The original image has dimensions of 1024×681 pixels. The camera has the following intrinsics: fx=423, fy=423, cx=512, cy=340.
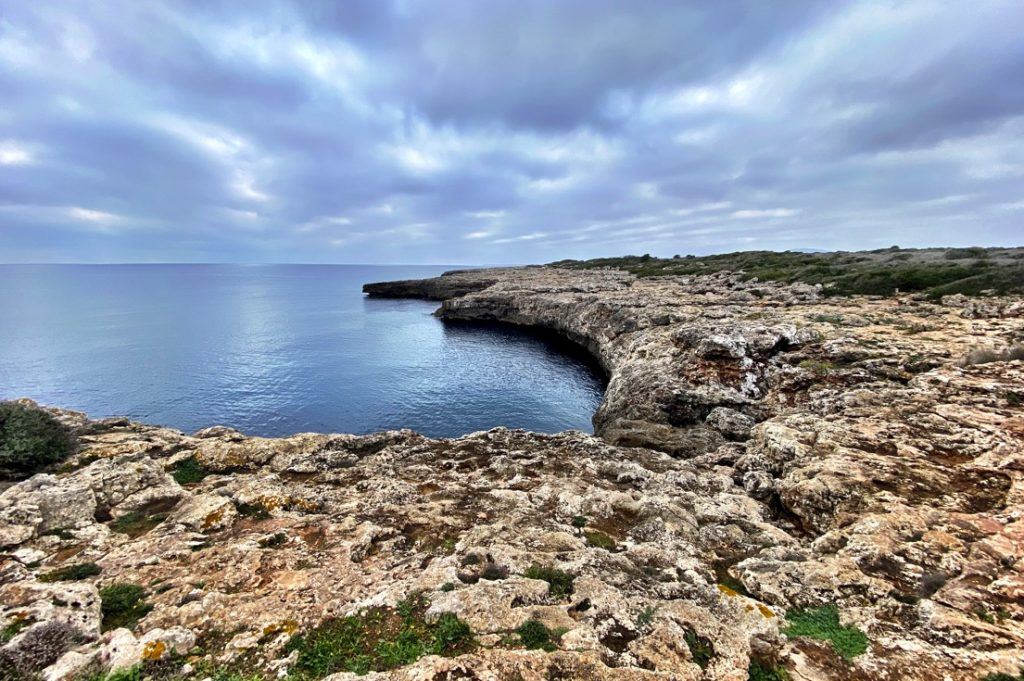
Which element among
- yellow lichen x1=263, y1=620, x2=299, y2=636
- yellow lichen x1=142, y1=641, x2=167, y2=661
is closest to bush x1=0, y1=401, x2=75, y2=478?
yellow lichen x1=142, y1=641, x2=167, y2=661

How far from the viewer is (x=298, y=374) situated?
54.4 metres

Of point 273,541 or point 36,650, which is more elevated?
point 36,650

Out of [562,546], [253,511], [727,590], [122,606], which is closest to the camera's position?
[122,606]

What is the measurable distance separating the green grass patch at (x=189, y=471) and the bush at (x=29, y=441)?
13.5 ft

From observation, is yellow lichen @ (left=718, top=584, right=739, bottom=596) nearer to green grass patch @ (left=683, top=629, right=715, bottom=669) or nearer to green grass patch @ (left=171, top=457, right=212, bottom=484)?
green grass patch @ (left=683, top=629, right=715, bottom=669)

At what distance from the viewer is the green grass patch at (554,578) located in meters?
9.66

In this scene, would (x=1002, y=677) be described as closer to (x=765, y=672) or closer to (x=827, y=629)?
(x=827, y=629)

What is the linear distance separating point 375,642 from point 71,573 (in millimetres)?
7923

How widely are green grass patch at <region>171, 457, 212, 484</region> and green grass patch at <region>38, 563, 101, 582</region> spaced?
6.23 metres

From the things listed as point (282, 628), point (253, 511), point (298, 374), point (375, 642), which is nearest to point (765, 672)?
point (375, 642)

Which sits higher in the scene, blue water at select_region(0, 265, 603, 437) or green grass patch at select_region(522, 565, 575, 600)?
green grass patch at select_region(522, 565, 575, 600)

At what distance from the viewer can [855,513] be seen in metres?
12.4

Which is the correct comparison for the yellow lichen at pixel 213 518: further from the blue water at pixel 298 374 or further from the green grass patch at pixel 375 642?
the blue water at pixel 298 374

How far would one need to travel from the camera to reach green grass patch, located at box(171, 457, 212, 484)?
16422 millimetres
